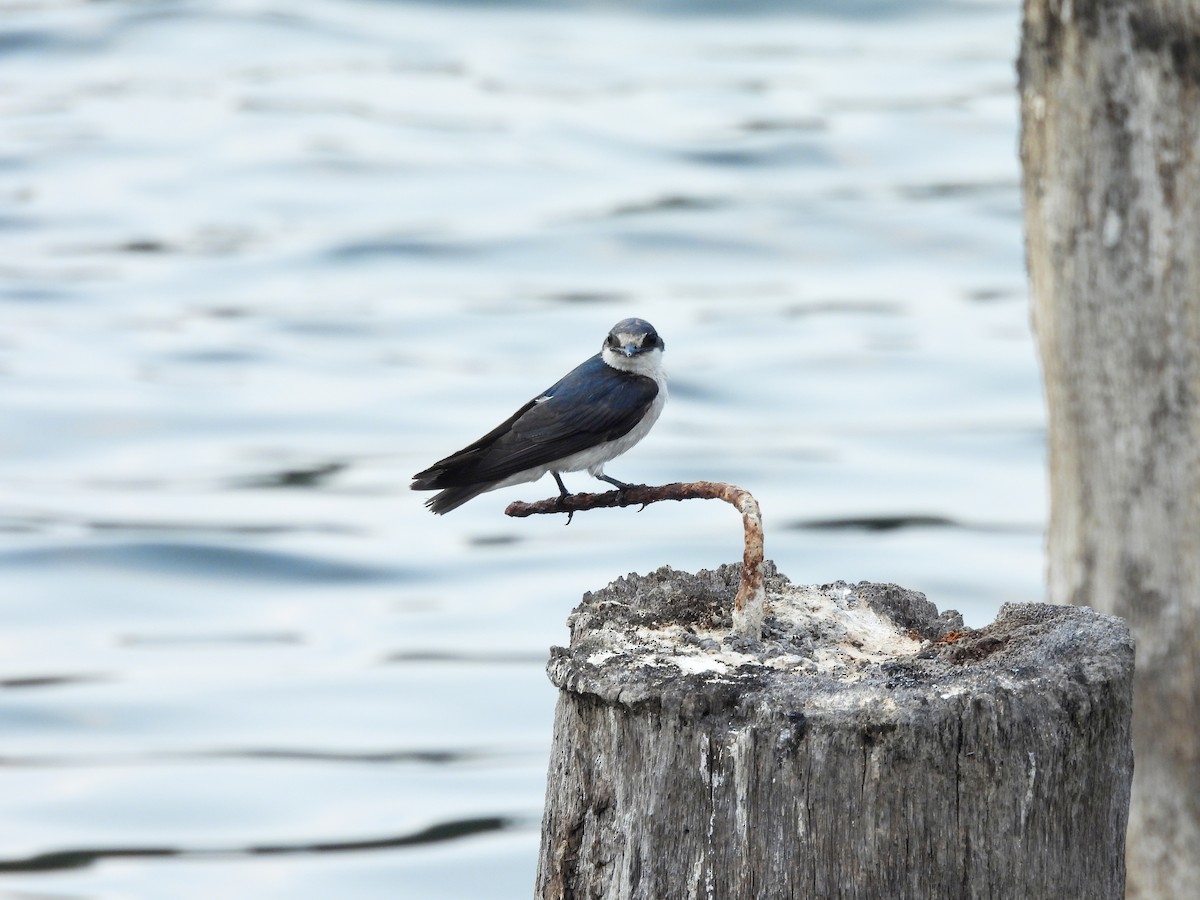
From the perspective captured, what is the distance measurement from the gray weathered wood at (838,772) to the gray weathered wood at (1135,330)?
2.17 metres

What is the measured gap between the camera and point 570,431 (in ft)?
12.6

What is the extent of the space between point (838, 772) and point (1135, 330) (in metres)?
2.68

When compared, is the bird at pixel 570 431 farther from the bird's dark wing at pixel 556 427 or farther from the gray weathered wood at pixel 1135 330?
the gray weathered wood at pixel 1135 330

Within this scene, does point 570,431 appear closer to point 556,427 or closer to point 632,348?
point 556,427

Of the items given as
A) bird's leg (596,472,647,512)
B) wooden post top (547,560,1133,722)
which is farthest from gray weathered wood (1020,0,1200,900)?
wooden post top (547,560,1133,722)

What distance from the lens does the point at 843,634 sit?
9.78 ft

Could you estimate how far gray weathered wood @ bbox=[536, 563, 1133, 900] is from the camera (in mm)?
2469

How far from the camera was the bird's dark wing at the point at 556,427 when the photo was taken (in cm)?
374

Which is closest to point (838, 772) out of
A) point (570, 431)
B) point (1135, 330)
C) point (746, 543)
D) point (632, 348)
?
point (746, 543)

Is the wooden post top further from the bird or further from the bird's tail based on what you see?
the bird's tail

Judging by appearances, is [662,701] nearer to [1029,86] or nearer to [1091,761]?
[1091,761]

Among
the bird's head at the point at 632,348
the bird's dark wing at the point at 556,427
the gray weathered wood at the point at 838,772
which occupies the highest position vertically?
the bird's head at the point at 632,348

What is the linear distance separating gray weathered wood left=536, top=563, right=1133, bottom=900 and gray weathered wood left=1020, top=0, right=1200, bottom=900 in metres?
2.17

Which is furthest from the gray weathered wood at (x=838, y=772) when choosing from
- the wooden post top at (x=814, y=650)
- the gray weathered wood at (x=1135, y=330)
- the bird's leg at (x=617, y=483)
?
the gray weathered wood at (x=1135, y=330)
